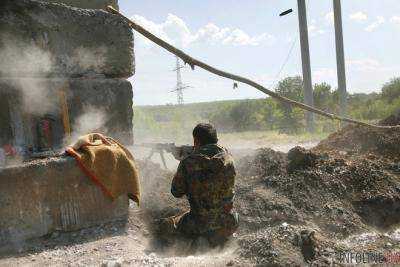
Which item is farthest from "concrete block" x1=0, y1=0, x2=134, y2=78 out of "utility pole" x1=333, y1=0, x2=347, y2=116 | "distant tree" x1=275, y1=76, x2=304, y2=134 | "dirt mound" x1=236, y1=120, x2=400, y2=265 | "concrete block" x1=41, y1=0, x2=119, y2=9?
"distant tree" x1=275, y1=76, x2=304, y2=134

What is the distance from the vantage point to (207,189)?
4.18 m

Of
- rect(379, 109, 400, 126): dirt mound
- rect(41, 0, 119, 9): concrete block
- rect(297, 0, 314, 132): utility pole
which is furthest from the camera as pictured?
rect(297, 0, 314, 132): utility pole

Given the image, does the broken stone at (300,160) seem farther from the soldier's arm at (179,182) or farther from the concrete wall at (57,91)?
the soldier's arm at (179,182)

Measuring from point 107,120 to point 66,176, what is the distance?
1.31m

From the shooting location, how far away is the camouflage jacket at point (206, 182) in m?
4.14

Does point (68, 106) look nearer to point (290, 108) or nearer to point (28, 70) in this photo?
point (28, 70)

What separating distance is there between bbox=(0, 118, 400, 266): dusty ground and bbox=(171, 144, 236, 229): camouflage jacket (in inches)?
14.5

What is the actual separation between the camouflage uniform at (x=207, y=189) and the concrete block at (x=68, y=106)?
1635 millimetres

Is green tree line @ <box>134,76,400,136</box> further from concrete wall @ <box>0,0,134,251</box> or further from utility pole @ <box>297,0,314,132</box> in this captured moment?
concrete wall @ <box>0,0,134,251</box>

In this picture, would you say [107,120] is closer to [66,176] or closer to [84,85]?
[84,85]

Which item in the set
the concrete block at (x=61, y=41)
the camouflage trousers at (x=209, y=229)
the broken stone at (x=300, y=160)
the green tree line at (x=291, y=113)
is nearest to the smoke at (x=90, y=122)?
the concrete block at (x=61, y=41)

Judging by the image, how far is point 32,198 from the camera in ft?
13.5

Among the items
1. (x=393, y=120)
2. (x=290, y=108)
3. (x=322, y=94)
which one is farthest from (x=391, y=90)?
(x=393, y=120)

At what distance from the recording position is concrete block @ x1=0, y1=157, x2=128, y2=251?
13.1 feet
